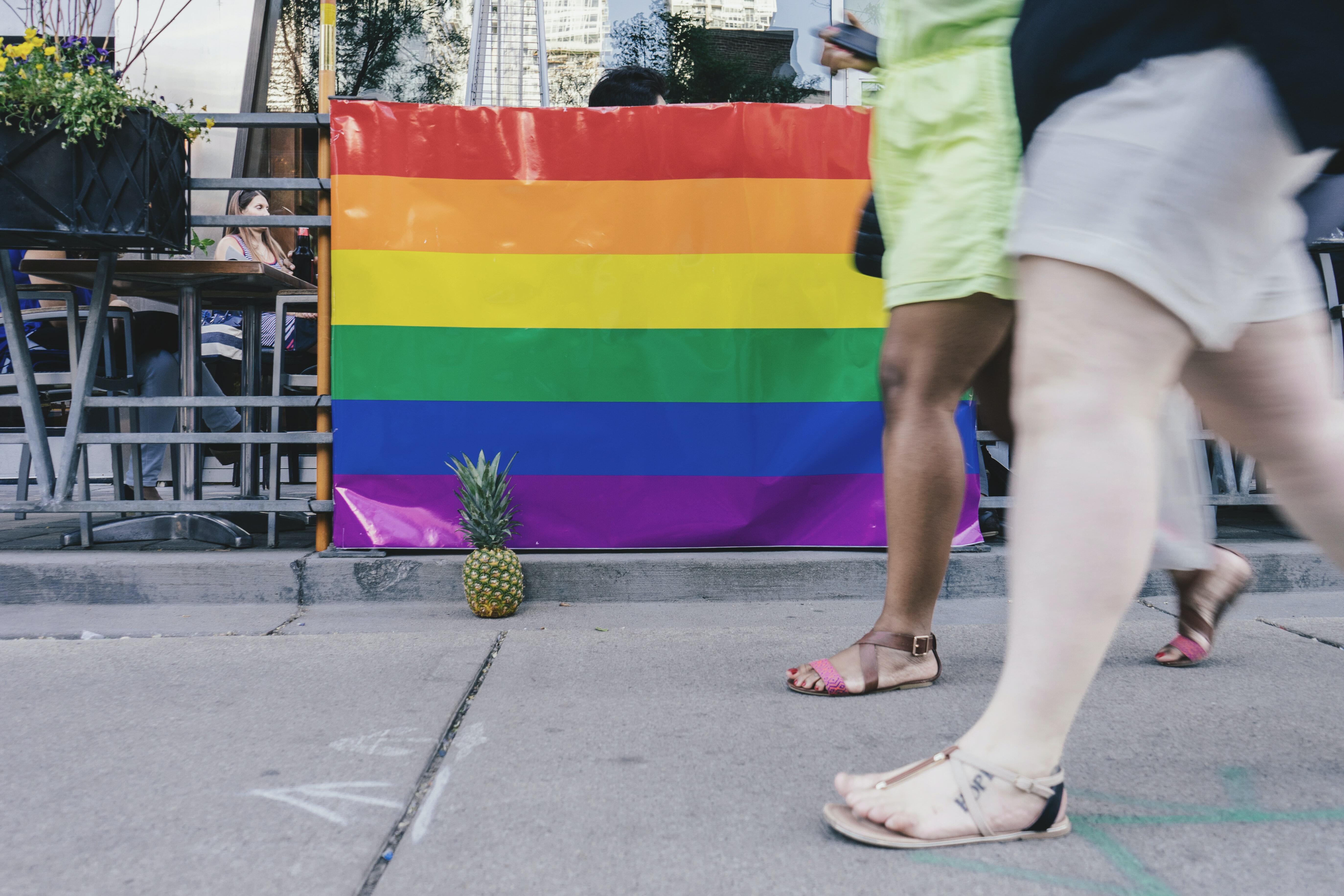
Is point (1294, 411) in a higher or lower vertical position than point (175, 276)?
lower

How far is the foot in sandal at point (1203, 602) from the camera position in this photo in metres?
2.28

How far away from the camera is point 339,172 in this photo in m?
3.35

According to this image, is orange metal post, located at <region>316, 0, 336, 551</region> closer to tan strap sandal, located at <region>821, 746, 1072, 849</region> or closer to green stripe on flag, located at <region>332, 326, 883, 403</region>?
green stripe on flag, located at <region>332, 326, 883, 403</region>

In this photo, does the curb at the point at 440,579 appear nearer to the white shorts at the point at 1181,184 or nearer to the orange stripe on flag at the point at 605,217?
the orange stripe on flag at the point at 605,217

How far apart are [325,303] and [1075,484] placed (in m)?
2.75

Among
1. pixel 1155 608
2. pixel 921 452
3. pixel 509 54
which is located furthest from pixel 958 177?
pixel 509 54

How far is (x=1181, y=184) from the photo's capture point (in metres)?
1.27

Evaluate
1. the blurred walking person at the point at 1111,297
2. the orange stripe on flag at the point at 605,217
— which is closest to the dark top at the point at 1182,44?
the blurred walking person at the point at 1111,297

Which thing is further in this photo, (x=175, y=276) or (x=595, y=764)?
(x=175, y=276)

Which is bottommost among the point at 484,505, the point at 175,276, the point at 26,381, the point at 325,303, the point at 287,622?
the point at 287,622

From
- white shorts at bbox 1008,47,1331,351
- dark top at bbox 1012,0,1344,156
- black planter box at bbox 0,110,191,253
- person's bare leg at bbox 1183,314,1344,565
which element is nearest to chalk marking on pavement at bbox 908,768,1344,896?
person's bare leg at bbox 1183,314,1344,565

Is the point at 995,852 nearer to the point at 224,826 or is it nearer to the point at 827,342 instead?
the point at 224,826

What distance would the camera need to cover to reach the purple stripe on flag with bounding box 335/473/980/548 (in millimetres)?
3414

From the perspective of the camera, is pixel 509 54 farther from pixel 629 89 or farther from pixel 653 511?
pixel 653 511
